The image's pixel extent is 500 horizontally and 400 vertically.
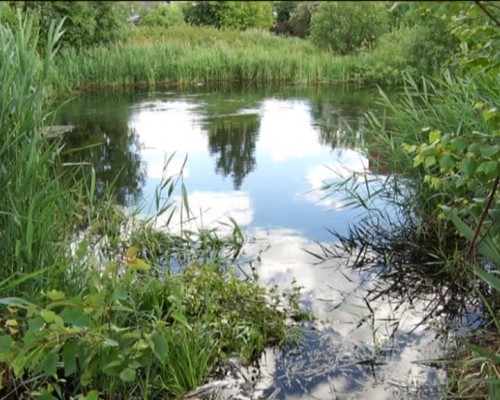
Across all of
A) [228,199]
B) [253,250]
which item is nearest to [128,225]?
[253,250]

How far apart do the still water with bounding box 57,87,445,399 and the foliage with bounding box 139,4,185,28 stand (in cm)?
750

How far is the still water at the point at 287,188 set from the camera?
273 centimetres

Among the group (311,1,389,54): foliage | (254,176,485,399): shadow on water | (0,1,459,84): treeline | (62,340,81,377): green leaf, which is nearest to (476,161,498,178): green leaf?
(254,176,485,399): shadow on water

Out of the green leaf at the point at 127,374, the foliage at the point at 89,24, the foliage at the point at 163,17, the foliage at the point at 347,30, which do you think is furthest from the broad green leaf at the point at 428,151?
the foliage at the point at 163,17

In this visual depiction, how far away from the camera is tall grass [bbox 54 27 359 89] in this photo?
11.2 meters

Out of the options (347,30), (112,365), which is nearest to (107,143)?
(112,365)

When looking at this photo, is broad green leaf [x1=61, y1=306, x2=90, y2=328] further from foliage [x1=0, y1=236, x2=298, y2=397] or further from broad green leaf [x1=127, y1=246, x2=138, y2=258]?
broad green leaf [x1=127, y1=246, x2=138, y2=258]

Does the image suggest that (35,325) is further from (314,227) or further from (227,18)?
(227,18)

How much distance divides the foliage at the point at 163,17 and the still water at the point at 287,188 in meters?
7.50

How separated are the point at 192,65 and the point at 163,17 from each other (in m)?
6.98

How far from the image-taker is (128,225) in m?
4.04

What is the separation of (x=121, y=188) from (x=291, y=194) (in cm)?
154

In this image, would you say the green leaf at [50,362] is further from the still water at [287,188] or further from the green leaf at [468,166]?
the green leaf at [468,166]

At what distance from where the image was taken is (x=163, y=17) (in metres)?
18.2
